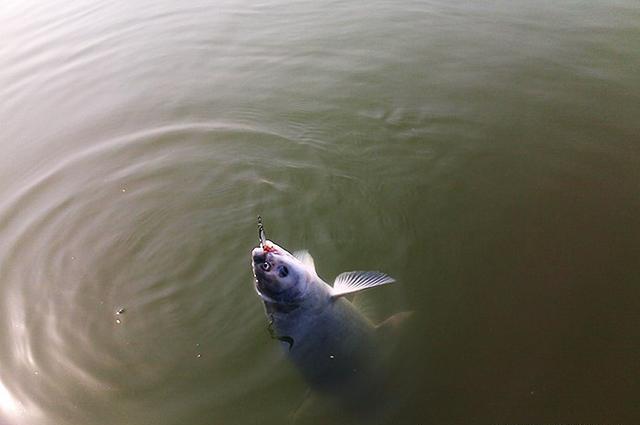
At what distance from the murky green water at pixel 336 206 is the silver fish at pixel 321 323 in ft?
0.67

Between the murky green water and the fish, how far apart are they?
0.19 metres

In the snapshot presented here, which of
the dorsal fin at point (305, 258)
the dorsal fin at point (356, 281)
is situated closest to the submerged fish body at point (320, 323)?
the dorsal fin at point (356, 281)

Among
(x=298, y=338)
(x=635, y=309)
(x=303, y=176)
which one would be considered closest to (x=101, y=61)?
(x=303, y=176)

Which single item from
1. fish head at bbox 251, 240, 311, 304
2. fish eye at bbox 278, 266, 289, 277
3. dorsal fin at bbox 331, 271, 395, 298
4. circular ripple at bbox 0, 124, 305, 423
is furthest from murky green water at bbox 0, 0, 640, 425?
fish eye at bbox 278, 266, 289, 277

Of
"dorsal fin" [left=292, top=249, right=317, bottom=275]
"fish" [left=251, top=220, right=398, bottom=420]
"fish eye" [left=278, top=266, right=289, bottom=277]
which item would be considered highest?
"fish eye" [left=278, top=266, right=289, bottom=277]

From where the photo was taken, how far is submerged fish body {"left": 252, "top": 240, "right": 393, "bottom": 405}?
3.79 m

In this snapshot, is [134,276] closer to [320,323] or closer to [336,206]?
[320,323]

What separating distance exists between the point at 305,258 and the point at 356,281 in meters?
0.56

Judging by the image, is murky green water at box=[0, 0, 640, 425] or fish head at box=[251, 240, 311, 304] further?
fish head at box=[251, 240, 311, 304]

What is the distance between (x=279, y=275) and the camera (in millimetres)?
3939

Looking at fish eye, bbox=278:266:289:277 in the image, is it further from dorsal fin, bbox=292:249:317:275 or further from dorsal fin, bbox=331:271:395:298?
dorsal fin, bbox=331:271:395:298

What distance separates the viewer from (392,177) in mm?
5164

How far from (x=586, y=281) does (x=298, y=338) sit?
231cm

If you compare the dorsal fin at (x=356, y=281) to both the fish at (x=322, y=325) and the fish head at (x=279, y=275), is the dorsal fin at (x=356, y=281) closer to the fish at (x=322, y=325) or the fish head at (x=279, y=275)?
the fish at (x=322, y=325)
